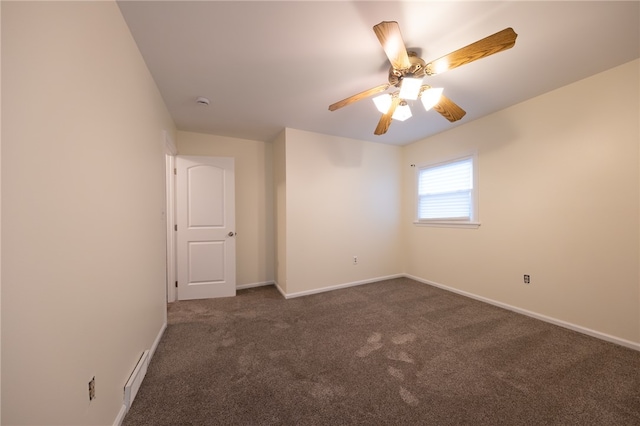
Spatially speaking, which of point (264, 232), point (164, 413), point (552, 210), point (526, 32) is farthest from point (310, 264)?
point (526, 32)

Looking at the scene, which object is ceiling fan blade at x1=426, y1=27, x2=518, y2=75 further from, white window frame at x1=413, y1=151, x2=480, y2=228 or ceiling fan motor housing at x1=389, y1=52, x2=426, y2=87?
white window frame at x1=413, y1=151, x2=480, y2=228

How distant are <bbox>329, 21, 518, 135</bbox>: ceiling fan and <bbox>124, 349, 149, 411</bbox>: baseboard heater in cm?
249

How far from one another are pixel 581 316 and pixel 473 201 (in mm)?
1540

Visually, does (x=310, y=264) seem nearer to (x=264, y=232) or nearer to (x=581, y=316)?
(x=264, y=232)

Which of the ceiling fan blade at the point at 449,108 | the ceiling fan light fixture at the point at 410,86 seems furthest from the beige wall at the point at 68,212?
the ceiling fan blade at the point at 449,108

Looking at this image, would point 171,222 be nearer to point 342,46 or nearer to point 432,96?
point 342,46

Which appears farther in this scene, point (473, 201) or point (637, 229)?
point (473, 201)

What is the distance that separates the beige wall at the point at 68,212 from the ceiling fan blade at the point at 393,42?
143cm

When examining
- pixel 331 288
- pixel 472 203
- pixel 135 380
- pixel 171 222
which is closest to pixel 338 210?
pixel 331 288

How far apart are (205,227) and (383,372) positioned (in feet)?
9.27

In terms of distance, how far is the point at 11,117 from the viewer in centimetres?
68

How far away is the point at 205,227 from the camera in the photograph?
10.7ft

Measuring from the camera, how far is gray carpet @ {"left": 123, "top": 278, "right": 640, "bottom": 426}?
1.36m

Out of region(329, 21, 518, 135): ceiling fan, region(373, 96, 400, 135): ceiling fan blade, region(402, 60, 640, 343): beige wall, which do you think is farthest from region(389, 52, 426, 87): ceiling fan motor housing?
region(402, 60, 640, 343): beige wall
